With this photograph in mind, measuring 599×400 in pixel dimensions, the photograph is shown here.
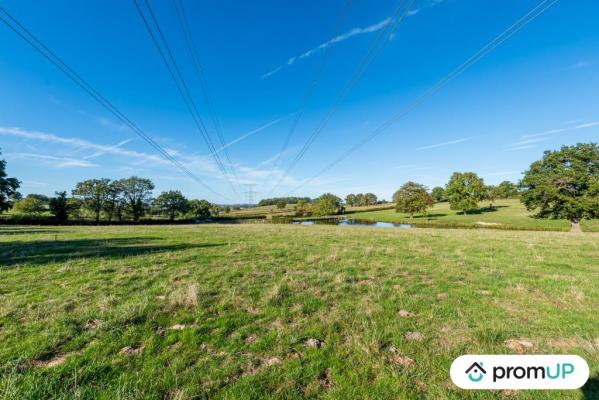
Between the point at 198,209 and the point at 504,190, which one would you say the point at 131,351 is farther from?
the point at 504,190

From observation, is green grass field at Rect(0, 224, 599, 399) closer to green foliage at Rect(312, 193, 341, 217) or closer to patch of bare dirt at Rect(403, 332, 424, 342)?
patch of bare dirt at Rect(403, 332, 424, 342)

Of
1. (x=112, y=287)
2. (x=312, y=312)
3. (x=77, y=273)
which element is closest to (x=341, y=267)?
(x=312, y=312)

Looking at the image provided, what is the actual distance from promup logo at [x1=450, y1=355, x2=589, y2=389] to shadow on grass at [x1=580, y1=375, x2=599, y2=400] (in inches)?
4.0

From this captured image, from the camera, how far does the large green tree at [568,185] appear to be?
31.4 m

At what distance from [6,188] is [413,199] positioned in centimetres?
9328

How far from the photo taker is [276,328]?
4469 mm

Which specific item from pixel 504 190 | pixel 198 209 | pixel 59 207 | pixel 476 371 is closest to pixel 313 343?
pixel 476 371

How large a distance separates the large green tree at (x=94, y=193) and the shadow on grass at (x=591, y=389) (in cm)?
9498

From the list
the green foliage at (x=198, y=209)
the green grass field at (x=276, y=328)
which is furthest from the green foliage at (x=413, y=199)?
the green foliage at (x=198, y=209)

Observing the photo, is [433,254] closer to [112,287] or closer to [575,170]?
[112,287]

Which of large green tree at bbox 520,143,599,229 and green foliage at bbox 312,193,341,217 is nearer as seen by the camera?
large green tree at bbox 520,143,599,229

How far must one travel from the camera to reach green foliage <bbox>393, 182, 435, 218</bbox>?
62.9 metres

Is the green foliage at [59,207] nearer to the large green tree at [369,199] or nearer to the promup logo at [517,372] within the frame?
the promup logo at [517,372]

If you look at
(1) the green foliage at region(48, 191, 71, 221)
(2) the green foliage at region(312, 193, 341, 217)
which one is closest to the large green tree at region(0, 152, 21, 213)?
(1) the green foliage at region(48, 191, 71, 221)
